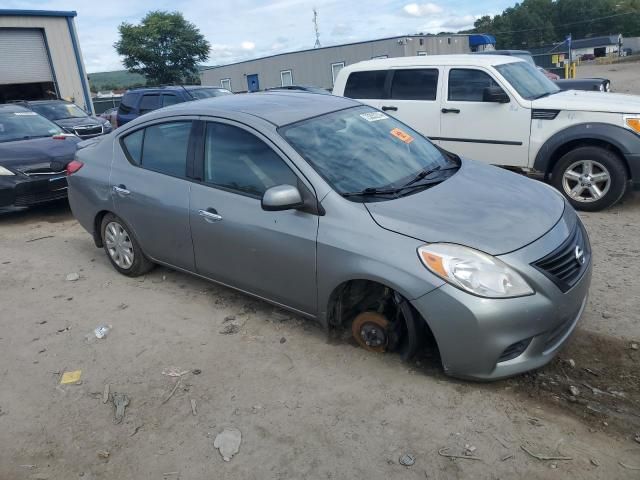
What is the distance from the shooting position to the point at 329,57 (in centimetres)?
3089

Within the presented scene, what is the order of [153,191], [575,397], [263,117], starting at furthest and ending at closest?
[153,191] → [263,117] → [575,397]

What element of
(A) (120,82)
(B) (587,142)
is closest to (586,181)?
(B) (587,142)

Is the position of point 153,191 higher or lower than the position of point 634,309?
higher

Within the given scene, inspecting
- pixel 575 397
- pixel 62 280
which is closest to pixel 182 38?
→ pixel 62 280

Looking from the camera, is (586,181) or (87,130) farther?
(87,130)

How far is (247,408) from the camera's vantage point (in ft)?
9.97

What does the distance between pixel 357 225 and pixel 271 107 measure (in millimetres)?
1395

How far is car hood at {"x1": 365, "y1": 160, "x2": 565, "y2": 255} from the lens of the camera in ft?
9.62

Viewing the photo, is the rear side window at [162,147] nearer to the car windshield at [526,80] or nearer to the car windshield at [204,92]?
the car windshield at [526,80]

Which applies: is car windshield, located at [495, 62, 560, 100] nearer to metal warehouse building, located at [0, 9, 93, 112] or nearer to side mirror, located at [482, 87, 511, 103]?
side mirror, located at [482, 87, 511, 103]

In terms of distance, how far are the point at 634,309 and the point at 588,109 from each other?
316 centimetres

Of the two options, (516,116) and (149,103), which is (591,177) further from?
(149,103)

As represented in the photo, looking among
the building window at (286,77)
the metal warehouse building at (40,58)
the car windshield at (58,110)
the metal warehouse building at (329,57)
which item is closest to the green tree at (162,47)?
the metal warehouse building at (329,57)

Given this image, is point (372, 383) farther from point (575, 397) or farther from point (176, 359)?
point (176, 359)
